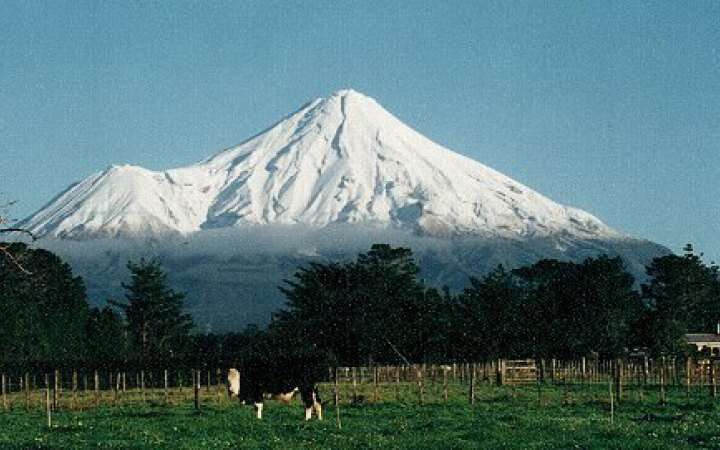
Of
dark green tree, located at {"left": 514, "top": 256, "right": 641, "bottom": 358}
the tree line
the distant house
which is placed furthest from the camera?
the distant house

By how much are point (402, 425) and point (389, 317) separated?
64.4 m

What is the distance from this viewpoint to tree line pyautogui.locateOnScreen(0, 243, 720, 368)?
8725cm

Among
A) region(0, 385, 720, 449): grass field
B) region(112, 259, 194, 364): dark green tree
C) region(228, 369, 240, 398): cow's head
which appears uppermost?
region(112, 259, 194, 364): dark green tree

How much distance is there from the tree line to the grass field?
35756 mm

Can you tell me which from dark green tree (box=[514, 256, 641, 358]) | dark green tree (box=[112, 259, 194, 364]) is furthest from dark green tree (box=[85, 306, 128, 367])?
dark green tree (box=[514, 256, 641, 358])

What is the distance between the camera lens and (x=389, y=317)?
305 feet

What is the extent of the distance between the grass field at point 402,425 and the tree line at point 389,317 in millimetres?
35756

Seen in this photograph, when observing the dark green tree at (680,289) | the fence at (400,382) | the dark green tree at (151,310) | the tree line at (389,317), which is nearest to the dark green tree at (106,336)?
the tree line at (389,317)

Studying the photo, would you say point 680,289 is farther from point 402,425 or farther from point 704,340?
point 402,425

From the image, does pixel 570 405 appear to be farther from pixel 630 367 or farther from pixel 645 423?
pixel 630 367

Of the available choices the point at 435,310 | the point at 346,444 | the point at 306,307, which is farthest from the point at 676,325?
the point at 346,444

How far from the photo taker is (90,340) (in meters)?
94.3

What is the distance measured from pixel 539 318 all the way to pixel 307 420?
61.8 m

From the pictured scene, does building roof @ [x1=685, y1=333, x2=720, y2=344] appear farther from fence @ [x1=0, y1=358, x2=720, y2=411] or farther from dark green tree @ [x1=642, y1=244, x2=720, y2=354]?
fence @ [x1=0, y1=358, x2=720, y2=411]
